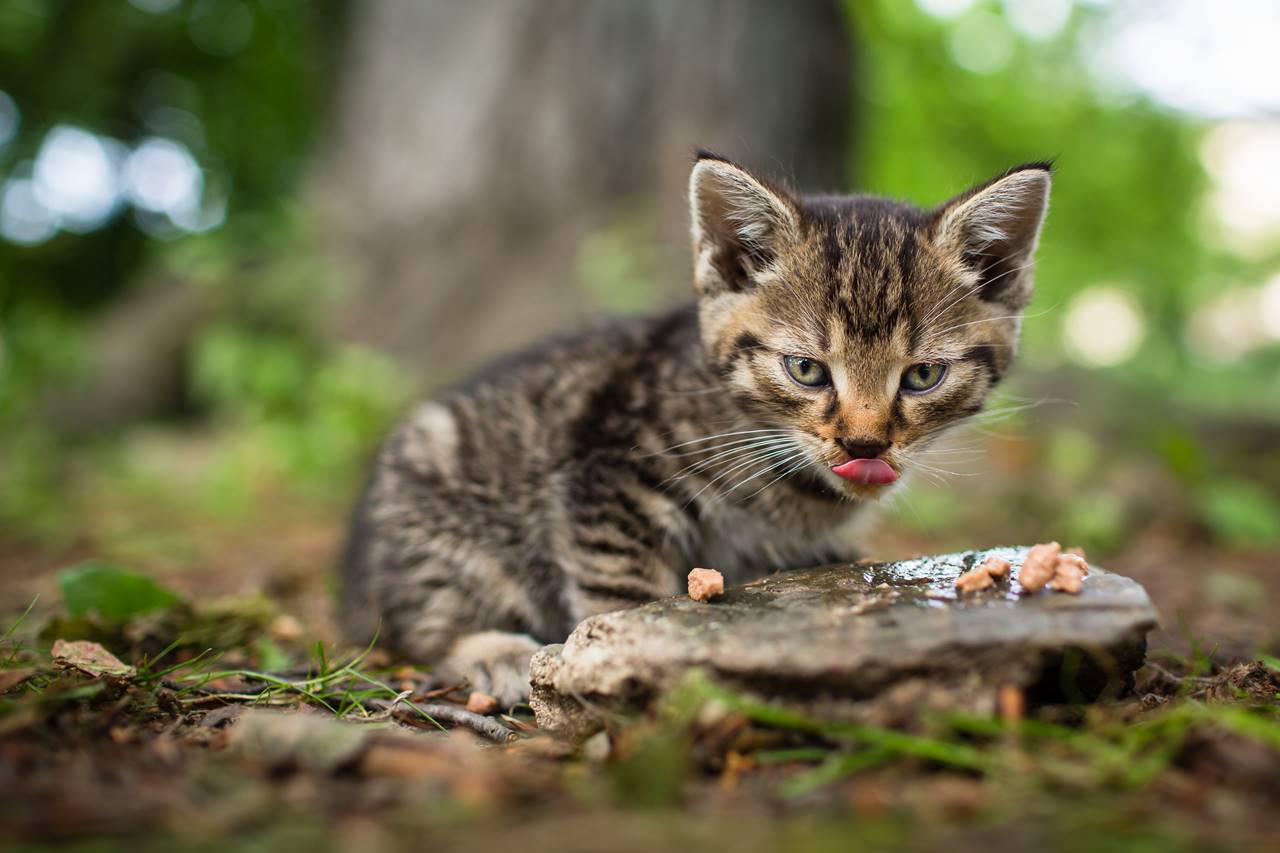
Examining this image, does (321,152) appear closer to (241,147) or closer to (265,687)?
(241,147)

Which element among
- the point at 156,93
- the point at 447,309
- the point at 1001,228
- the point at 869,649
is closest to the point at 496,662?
the point at 869,649

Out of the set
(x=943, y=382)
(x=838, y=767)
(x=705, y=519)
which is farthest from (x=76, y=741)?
(x=943, y=382)

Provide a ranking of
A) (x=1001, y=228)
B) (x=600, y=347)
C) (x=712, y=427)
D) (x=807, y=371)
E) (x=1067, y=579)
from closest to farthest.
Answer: (x=1067, y=579)
(x=807, y=371)
(x=1001, y=228)
(x=712, y=427)
(x=600, y=347)

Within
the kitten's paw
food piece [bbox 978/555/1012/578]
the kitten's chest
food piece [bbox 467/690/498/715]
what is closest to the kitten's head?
the kitten's chest

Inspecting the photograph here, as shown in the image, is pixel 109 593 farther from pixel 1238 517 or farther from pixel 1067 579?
pixel 1238 517

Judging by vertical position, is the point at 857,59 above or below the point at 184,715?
above

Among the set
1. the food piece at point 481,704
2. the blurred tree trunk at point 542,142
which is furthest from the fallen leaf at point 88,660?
the blurred tree trunk at point 542,142
